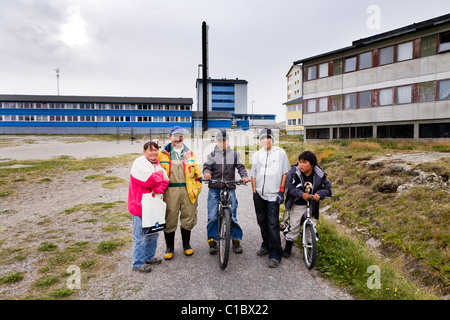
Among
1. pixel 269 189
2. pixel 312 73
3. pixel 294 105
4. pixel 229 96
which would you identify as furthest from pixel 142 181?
pixel 229 96

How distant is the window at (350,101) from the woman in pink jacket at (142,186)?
2275 centimetres

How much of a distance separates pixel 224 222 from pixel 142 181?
5.04 ft

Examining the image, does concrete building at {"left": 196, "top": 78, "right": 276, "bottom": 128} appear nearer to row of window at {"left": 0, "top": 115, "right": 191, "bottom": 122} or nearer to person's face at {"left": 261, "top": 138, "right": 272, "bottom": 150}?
row of window at {"left": 0, "top": 115, "right": 191, "bottom": 122}

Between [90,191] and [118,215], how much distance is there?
4070 mm

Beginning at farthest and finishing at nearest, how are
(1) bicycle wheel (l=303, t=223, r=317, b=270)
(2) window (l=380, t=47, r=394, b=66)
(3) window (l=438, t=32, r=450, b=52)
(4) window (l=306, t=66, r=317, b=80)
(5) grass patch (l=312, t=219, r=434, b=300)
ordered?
(4) window (l=306, t=66, r=317, b=80) → (2) window (l=380, t=47, r=394, b=66) → (3) window (l=438, t=32, r=450, b=52) → (1) bicycle wheel (l=303, t=223, r=317, b=270) → (5) grass patch (l=312, t=219, r=434, b=300)

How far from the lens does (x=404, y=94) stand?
65.1 feet

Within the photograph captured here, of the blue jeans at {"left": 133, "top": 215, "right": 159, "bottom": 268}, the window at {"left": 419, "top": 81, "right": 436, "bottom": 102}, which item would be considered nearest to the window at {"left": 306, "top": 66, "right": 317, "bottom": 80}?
the window at {"left": 419, "top": 81, "right": 436, "bottom": 102}

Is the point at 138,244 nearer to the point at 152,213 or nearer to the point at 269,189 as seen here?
the point at 152,213

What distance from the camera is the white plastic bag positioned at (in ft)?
13.4

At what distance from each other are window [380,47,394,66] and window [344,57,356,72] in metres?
2.19

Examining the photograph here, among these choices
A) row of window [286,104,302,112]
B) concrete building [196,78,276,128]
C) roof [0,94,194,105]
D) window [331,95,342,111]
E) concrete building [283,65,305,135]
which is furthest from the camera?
concrete building [196,78,276,128]
